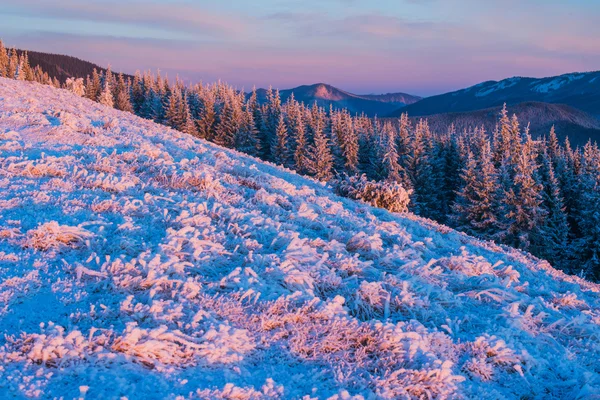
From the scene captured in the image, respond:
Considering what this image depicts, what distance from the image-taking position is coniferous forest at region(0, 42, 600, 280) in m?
39.2

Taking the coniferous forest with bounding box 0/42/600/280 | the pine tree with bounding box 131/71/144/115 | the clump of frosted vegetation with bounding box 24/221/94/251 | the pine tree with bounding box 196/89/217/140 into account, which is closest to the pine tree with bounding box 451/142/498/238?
the coniferous forest with bounding box 0/42/600/280

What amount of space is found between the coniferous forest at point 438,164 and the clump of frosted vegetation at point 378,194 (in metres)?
0.04

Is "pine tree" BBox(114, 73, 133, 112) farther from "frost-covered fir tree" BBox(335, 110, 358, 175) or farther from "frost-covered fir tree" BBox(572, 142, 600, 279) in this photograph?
"frost-covered fir tree" BBox(572, 142, 600, 279)

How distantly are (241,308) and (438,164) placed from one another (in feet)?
185

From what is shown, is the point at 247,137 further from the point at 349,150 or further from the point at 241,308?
the point at 241,308

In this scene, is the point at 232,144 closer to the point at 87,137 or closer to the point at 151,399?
the point at 87,137

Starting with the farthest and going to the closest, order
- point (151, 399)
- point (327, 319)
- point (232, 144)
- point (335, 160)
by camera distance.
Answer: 1. point (232, 144)
2. point (335, 160)
3. point (327, 319)
4. point (151, 399)

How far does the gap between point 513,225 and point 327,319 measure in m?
39.4

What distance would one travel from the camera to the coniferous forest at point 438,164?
39.2m

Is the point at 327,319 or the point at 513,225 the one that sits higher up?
the point at 327,319

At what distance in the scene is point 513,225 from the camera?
3947 centimetres

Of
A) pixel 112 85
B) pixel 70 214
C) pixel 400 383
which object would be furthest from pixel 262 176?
pixel 112 85

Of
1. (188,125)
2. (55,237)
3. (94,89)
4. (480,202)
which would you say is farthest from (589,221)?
(94,89)

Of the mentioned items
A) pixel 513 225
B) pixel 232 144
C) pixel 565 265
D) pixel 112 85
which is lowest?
pixel 565 265
